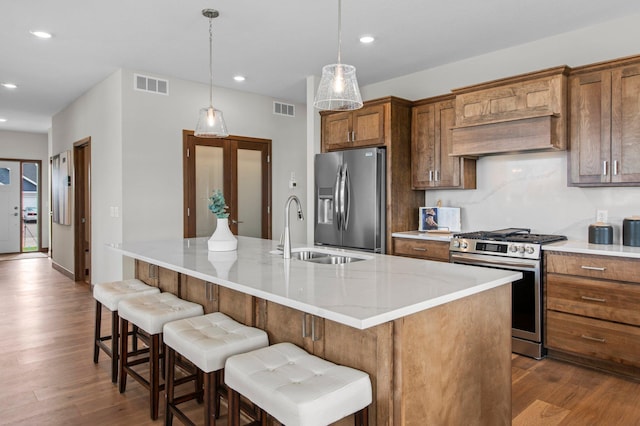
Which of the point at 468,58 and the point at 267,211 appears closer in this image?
the point at 468,58

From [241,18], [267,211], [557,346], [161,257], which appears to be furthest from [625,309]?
[267,211]

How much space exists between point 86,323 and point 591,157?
4.79 meters

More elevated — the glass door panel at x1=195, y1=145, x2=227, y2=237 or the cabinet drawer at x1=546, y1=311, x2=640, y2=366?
the glass door panel at x1=195, y1=145, x2=227, y2=237

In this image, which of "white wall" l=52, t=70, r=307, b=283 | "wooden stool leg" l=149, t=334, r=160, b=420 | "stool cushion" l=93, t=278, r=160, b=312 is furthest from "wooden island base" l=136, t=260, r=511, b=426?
"white wall" l=52, t=70, r=307, b=283

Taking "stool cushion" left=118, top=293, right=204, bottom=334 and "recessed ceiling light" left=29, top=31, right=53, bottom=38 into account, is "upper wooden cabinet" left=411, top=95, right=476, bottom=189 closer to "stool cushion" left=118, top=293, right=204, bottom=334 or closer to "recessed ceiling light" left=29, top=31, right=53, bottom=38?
"stool cushion" left=118, top=293, right=204, bottom=334

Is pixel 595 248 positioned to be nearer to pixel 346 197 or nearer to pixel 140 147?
pixel 346 197

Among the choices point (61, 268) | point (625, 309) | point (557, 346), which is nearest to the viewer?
point (625, 309)

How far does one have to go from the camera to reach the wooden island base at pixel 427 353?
1.62 m

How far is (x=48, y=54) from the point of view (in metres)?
4.35

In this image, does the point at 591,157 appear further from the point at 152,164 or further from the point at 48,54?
the point at 48,54

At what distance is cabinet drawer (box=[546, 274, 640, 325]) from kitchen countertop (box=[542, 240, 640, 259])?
0.20 meters

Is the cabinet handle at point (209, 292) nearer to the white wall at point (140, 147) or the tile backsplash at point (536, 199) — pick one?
the white wall at point (140, 147)

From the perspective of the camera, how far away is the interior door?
30.8 feet

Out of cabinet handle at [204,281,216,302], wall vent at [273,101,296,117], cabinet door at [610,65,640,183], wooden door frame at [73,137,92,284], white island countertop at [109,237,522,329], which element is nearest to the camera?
white island countertop at [109,237,522,329]
